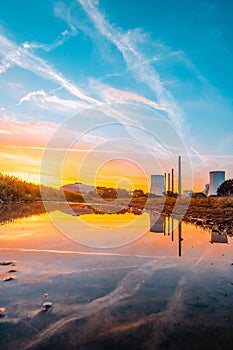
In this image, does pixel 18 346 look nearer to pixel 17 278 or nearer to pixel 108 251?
pixel 17 278

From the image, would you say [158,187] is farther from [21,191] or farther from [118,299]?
[118,299]

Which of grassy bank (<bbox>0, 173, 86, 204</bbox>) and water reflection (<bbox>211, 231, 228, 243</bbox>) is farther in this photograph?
grassy bank (<bbox>0, 173, 86, 204</bbox>)

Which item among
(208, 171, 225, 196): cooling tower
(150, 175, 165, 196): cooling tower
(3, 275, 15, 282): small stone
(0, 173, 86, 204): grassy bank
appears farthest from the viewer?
(150, 175, 165, 196): cooling tower

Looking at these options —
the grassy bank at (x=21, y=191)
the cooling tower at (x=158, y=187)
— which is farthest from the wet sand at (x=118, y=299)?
the cooling tower at (x=158, y=187)

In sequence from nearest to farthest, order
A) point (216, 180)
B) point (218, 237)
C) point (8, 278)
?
point (8, 278) < point (218, 237) < point (216, 180)

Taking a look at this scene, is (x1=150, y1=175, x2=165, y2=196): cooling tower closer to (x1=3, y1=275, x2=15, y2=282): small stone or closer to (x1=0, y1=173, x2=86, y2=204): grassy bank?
(x1=0, y1=173, x2=86, y2=204): grassy bank

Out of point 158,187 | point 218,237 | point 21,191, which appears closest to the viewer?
point 218,237

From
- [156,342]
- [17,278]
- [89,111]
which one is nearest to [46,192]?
[89,111]

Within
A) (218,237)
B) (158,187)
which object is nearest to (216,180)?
(158,187)

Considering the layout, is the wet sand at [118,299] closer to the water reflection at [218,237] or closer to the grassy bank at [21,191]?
the water reflection at [218,237]

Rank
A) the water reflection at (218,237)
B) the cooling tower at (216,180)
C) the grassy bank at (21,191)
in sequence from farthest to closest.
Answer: the cooling tower at (216,180) → the grassy bank at (21,191) → the water reflection at (218,237)

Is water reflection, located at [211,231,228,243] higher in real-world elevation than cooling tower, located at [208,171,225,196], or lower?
lower

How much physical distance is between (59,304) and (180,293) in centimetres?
174

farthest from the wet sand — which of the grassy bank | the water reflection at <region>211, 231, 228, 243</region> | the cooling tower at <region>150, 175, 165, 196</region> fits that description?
the cooling tower at <region>150, 175, 165, 196</region>
